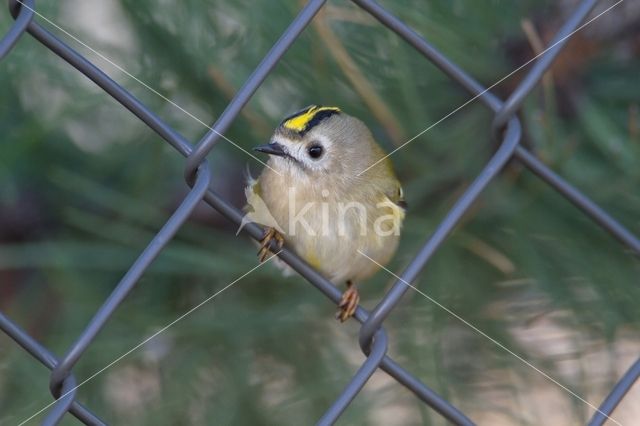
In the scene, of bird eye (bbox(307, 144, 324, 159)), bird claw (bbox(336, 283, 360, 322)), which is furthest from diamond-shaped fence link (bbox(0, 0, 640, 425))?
bird eye (bbox(307, 144, 324, 159))

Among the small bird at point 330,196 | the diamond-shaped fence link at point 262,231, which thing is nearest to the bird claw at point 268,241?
Answer: the small bird at point 330,196

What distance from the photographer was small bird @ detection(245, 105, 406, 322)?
833 millimetres

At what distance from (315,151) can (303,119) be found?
0.15 meters

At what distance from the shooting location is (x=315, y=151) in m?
0.97

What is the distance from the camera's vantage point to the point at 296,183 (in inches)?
37.1

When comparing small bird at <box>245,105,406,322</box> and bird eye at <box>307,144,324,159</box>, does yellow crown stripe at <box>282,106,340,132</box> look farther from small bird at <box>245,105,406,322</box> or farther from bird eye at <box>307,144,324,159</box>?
bird eye at <box>307,144,324,159</box>

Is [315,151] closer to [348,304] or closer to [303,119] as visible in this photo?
[303,119]

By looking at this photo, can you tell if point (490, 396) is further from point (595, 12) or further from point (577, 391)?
point (595, 12)

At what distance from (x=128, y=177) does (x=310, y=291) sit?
0.18m

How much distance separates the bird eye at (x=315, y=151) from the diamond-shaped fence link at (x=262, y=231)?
1.09 ft

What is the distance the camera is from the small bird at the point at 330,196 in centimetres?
83

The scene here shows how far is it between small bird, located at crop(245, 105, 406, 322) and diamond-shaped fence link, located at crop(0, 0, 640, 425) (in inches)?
6.1

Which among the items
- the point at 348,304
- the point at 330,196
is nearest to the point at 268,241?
the point at 348,304

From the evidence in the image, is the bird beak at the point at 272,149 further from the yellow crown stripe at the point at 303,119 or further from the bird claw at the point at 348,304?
the bird claw at the point at 348,304
